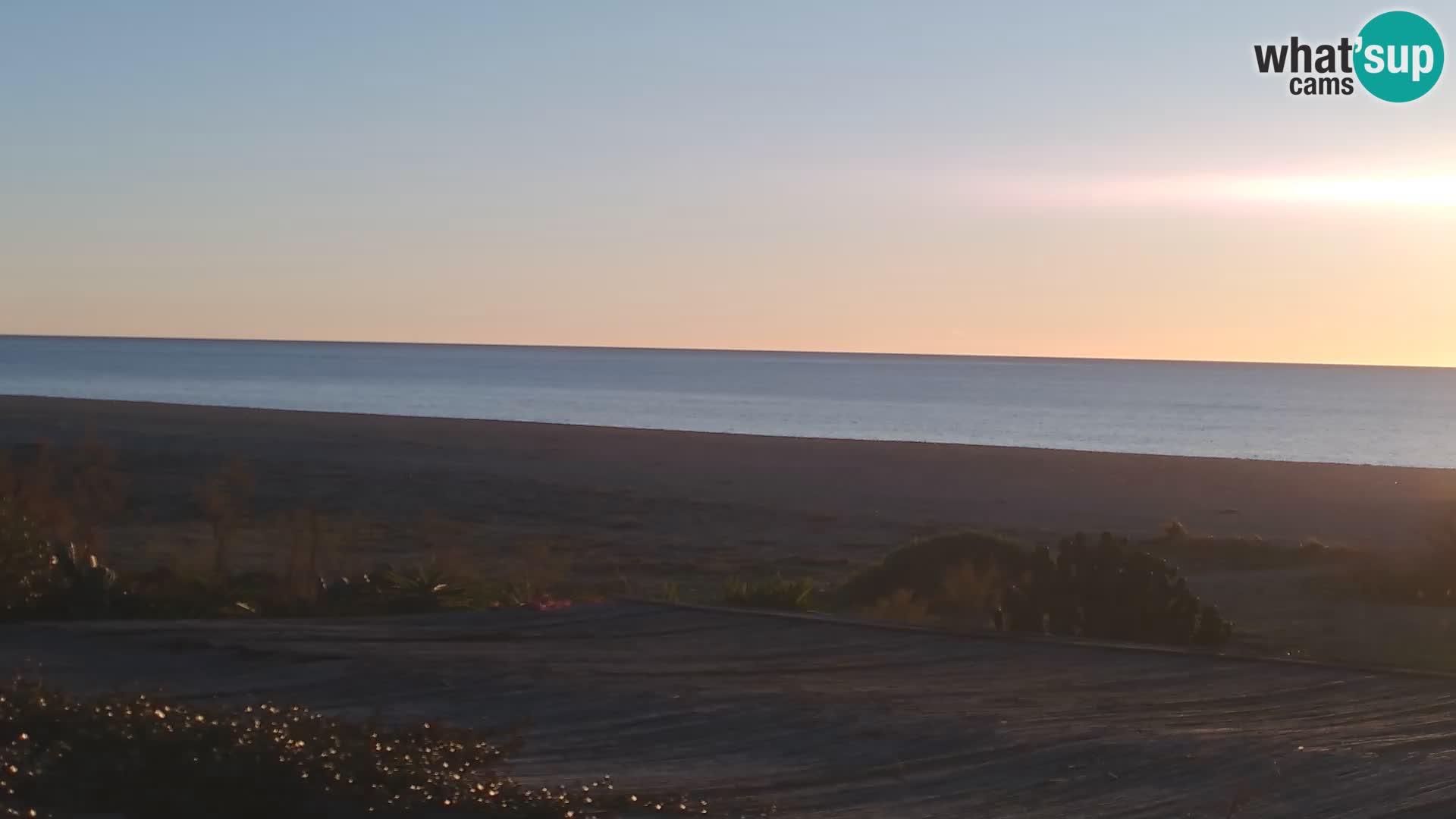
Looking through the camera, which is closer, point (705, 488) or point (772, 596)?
point (772, 596)

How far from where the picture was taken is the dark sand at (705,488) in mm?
25516

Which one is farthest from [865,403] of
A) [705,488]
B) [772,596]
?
[772,596]

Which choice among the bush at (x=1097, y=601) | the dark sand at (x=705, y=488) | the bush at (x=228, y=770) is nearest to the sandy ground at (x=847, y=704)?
the bush at (x=228, y=770)

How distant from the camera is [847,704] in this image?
8102 millimetres

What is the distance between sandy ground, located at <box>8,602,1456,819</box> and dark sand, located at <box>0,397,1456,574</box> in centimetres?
1078

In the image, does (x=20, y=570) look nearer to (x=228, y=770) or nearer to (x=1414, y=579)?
(x=228, y=770)

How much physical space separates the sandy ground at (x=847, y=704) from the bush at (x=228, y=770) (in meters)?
0.63

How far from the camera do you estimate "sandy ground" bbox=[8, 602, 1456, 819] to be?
647 cm

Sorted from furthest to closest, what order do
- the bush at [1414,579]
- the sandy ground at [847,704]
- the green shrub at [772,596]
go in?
the bush at [1414,579], the green shrub at [772,596], the sandy ground at [847,704]

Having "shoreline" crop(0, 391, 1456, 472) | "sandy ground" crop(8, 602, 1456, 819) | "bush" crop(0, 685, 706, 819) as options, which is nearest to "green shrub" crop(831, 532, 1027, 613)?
"sandy ground" crop(8, 602, 1456, 819)

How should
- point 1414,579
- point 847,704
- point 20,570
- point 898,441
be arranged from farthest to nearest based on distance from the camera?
point 898,441 → point 1414,579 → point 20,570 → point 847,704

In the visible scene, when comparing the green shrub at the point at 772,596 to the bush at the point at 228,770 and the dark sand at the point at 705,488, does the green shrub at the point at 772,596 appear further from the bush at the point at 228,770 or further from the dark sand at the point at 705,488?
the bush at the point at 228,770

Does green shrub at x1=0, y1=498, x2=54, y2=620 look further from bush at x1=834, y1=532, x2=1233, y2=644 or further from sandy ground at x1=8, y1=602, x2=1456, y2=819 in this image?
bush at x1=834, y1=532, x2=1233, y2=644

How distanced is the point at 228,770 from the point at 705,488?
3029 cm
